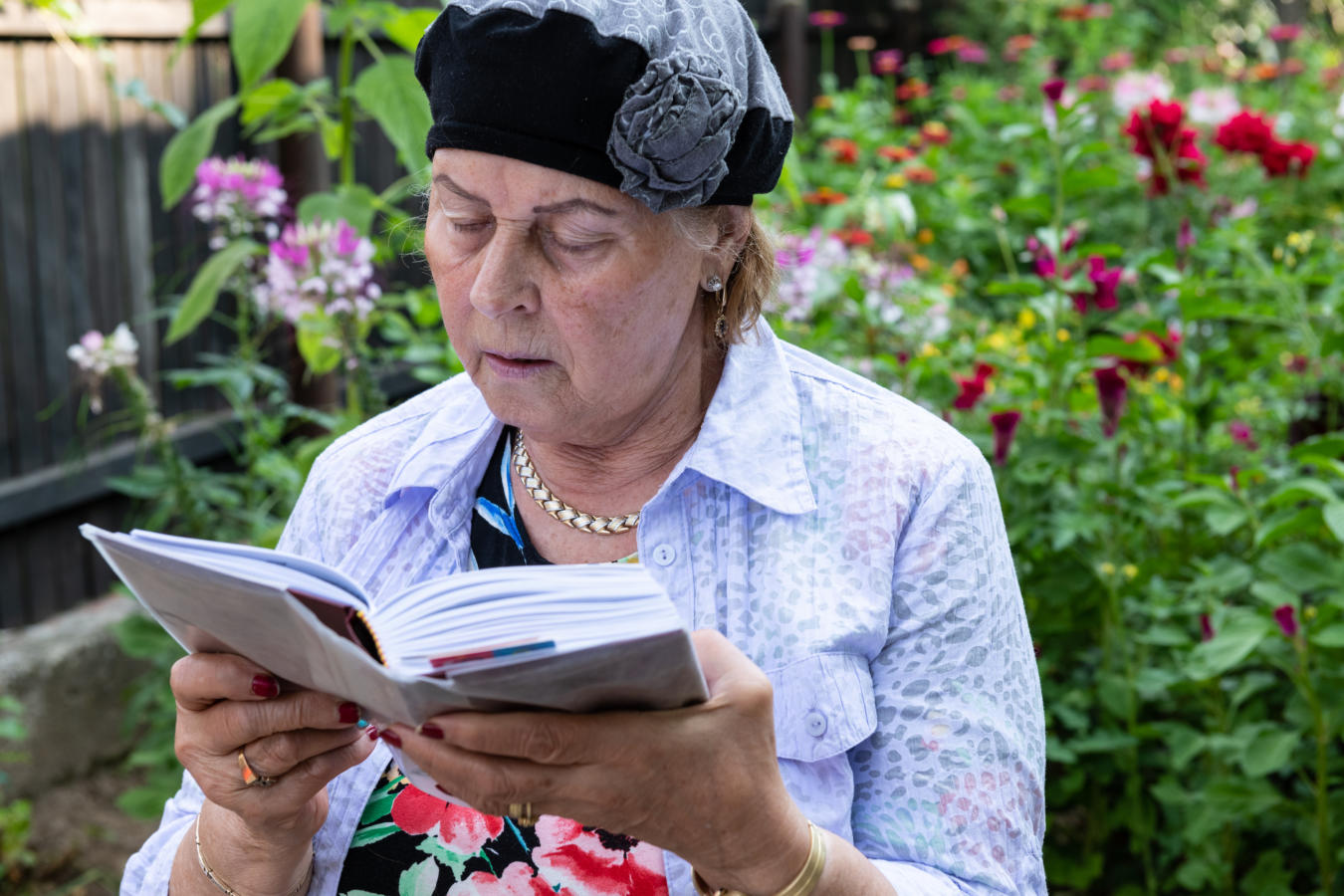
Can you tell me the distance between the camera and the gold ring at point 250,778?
4.20ft

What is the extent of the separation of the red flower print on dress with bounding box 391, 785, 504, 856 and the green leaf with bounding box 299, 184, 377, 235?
1274mm

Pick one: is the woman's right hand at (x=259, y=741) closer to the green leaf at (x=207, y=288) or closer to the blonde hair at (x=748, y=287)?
the blonde hair at (x=748, y=287)

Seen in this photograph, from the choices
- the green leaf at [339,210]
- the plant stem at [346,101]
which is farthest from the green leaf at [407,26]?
the green leaf at [339,210]

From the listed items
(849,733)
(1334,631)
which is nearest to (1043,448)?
(1334,631)

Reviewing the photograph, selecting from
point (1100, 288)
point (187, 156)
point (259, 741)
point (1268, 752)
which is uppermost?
point (187, 156)

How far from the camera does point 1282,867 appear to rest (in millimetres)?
2461

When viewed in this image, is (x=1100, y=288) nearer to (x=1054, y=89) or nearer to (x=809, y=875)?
(x=1054, y=89)

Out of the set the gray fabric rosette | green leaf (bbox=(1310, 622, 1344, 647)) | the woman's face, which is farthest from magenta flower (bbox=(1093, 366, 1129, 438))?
the gray fabric rosette

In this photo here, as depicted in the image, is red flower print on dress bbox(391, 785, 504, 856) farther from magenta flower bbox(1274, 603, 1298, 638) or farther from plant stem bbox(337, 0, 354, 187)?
plant stem bbox(337, 0, 354, 187)

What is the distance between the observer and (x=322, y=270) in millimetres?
2453

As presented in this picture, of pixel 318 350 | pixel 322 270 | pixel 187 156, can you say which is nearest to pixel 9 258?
pixel 187 156

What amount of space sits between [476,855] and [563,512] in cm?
44

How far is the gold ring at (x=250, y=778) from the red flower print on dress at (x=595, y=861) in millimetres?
323

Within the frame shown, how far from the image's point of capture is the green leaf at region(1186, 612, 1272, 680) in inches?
82.5
